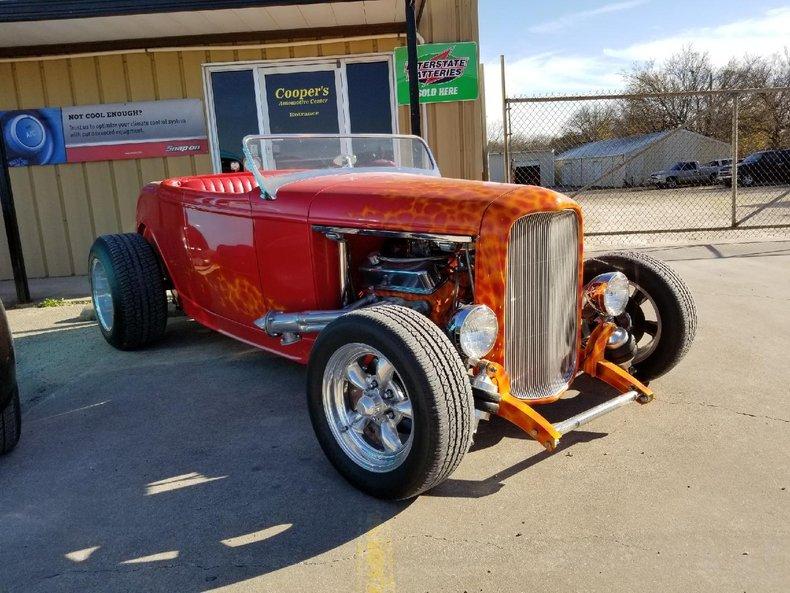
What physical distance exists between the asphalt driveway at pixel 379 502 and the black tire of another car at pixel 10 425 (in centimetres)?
7

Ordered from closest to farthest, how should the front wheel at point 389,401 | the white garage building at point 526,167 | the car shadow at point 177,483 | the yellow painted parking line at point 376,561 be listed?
1. the yellow painted parking line at point 376,561
2. the car shadow at point 177,483
3. the front wheel at point 389,401
4. the white garage building at point 526,167

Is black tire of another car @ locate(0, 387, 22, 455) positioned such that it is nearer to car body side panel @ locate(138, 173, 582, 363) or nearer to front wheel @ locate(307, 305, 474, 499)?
car body side panel @ locate(138, 173, 582, 363)

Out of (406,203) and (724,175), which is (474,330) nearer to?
(406,203)

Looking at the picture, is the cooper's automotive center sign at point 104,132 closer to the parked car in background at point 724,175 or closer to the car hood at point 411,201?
the car hood at point 411,201

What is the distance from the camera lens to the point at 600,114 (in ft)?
99.9

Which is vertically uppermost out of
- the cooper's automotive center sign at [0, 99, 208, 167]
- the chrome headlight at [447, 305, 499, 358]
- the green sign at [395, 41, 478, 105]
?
the green sign at [395, 41, 478, 105]

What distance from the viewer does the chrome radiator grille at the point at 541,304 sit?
296 cm

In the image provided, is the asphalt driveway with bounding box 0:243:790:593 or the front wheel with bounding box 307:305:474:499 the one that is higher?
the front wheel with bounding box 307:305:474:499

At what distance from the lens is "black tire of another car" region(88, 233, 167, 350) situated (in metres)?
4.85

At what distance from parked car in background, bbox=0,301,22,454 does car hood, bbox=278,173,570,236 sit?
1.60m

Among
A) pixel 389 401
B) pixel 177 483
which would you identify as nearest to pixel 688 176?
pixel 389 401

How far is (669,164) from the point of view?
3462 cm

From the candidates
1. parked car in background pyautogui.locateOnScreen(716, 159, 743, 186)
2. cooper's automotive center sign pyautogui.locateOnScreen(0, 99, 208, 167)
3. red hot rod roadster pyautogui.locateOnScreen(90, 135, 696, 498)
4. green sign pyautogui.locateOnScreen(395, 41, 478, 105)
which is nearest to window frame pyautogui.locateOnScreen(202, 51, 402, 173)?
cooper's automotive center sign pyautogui.locateOnScreen(0, 99, 208, 167)

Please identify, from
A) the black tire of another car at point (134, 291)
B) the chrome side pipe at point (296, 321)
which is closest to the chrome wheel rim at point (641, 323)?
the chrome side pipe at point (296, 321)
